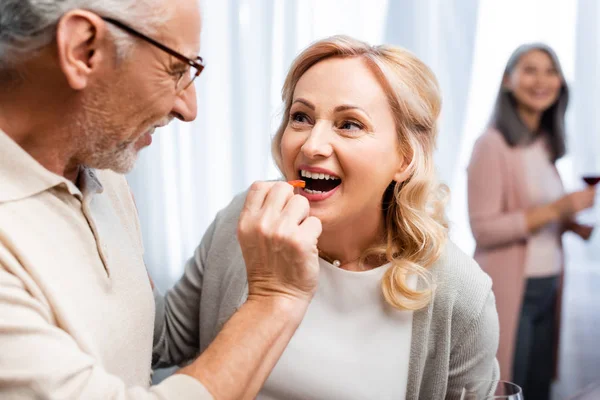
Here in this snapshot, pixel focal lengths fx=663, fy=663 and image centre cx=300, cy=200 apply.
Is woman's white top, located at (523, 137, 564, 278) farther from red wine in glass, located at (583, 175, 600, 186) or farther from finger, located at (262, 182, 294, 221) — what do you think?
finger, located at (262, 182, 294, 221)

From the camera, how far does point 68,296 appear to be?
3.06 ft

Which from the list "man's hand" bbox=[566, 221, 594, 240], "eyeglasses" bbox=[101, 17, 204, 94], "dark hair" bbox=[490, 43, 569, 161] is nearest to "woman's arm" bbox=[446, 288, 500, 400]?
"eyeglasses" bbox=[101, 17, 204, 94]

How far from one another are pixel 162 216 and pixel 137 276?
1944 mm

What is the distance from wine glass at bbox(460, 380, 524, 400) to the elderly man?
28cm

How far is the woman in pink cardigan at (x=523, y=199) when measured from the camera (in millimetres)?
2428

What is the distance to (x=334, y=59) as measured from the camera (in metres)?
1.46

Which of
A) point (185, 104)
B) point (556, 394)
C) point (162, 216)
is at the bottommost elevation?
point (556, 394)

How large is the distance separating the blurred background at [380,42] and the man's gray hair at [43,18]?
198 cm

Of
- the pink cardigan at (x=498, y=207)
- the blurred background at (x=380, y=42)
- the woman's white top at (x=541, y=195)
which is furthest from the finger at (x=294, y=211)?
the blurred background at (x=380, y=42)

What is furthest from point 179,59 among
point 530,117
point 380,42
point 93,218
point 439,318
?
point 380,42

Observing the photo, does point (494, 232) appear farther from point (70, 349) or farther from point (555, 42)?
point (70, 349)

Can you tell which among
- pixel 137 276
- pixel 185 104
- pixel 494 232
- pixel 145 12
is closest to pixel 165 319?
pixel 137 276

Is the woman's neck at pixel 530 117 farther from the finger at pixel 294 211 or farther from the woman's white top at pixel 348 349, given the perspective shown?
the finger at pixel 294 211

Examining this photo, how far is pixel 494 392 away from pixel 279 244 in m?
0.39
